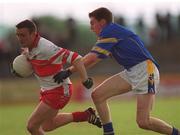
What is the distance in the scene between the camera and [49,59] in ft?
37.4

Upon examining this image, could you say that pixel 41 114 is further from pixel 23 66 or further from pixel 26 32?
pixel 26 32

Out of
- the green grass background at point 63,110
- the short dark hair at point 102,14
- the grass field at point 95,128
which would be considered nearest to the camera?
the short dark hair at point 102,14

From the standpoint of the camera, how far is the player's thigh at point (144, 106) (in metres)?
11.3

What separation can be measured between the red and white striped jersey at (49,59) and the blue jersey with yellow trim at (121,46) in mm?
428

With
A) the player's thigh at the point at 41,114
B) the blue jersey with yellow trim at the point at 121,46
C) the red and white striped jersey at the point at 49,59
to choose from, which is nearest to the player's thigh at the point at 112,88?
the blue jersey with yellow trim at the point at 121,46

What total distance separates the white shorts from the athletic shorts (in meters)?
1.03

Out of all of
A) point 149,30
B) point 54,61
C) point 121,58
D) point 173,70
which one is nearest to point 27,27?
point 54,61

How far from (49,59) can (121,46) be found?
1127 millimetres

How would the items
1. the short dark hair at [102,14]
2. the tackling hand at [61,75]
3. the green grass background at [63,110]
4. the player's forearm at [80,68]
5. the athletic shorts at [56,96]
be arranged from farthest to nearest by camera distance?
the green grass background at [63,110] < the short dark hair at [102,14] < the athletic shorts at [56,96] < the player's forearm at [80,68] < the tackling hand at [61,75]

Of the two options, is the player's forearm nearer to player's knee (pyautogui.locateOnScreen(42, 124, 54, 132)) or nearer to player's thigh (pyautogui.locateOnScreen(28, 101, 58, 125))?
player's thigh (pyautogui.locateOnScreen(28, 101, 58, 125))

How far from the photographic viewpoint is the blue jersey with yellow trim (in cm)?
1135

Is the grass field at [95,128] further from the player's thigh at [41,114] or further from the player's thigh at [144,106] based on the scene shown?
the player's thigh at [41,114]

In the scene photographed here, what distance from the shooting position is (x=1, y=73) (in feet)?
98.5

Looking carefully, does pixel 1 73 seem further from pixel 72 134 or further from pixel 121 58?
pixel 121 58
